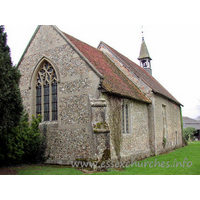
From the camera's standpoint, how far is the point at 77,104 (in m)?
11.6

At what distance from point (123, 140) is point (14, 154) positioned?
6162mm

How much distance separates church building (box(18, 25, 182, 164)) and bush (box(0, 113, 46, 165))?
0.56 metres

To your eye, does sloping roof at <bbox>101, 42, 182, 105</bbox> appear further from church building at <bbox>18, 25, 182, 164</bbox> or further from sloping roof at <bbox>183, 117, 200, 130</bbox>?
sloping roof at <bbox>183, 117, 200, 130</bbox>

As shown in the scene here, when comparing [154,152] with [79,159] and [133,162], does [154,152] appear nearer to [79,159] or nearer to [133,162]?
[133,162]

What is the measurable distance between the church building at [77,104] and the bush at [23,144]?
22.2 inches

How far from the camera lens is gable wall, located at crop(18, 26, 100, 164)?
11219 millimetres

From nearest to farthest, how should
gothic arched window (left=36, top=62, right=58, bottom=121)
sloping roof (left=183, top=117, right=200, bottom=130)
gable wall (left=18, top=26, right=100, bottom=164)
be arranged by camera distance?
gable wall (left=18, top=26, right=100, bottom=164) → gothic arched window (left=36, top=62, right=58, bottom=121) → sloping roof (left=183, top=117, right=200, bottom=130)

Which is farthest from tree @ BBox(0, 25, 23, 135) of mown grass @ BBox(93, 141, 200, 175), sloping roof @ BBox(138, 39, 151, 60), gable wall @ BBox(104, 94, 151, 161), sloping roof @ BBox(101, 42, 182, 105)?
sloping roof @ BBox(138, 39, 151, 60)

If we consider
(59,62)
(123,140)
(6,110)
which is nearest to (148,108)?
(123,140)

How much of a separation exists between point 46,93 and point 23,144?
11.2 feet

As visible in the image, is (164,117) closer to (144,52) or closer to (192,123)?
(144,52)

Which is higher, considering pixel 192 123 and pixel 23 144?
pixel 192 123

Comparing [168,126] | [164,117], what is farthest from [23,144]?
[168,126]

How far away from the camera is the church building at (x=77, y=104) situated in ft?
36.1
